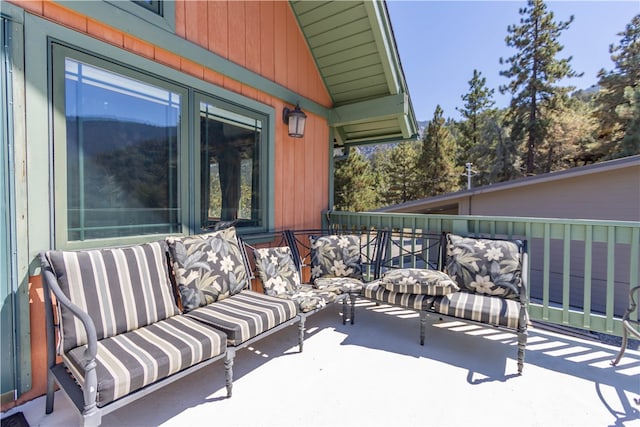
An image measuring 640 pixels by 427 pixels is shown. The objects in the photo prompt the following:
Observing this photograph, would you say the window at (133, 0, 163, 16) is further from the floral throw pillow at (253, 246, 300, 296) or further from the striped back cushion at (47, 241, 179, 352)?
the floral throw pillow at (253, 246, 300, 296)

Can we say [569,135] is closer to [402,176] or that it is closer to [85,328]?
[402,176]

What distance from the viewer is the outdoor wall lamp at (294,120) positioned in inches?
144

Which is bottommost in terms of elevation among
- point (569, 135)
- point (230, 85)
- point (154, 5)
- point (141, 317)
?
point (141, 317)

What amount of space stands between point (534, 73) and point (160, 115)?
18161mm

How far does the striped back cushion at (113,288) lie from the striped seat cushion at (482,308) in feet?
7.05

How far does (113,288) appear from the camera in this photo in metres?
1.83

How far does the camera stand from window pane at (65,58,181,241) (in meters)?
2.00

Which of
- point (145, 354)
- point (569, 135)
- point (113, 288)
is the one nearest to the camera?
point (145, 354)

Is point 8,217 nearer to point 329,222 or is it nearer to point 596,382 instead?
point 329,222

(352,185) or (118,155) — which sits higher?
(352,185)

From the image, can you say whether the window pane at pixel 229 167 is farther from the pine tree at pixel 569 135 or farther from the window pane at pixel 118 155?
the pine tree at pixel 569 135

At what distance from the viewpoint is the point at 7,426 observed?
1591mm

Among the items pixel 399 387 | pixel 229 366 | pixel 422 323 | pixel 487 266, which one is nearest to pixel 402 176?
pixel 487 266

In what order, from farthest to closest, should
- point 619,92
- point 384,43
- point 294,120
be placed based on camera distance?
point 619,92
point 294,120
point 384,43
